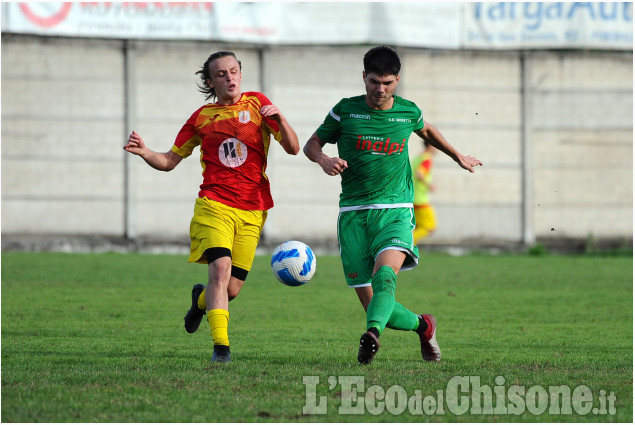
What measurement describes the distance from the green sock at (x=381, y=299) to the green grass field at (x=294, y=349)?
30cm

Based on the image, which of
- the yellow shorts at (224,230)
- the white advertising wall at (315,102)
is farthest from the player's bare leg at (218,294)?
the white advertising wall at (315,102)

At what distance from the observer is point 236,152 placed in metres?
7.21

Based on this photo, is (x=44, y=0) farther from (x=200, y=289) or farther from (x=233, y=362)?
(x=233, y=362)

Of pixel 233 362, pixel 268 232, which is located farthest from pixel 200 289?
pixel 268 232

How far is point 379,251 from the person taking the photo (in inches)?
268

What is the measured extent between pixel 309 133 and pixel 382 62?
48.3 feet

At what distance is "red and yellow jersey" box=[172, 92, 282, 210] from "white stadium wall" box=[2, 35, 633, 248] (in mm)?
13066

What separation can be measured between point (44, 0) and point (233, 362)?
1512 centimetres

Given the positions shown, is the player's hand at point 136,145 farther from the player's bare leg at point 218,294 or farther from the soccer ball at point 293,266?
the soccer ball at point 293,266

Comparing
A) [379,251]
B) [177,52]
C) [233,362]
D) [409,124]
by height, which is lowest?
[233,362]

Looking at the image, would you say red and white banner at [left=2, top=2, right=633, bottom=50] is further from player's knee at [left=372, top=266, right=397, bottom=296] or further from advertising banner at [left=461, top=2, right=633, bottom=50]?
player's knee at [left=372, top=266, right=397, bottom=296]

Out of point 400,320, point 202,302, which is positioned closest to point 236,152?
point 202,302

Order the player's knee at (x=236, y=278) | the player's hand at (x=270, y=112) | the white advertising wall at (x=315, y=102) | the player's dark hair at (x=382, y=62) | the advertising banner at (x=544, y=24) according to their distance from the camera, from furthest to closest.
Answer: the advertising banner at (x=544, y=24) < the white advertising wall at (x=315, y=102) < the player's knee at (x=236, y=278) < the player's hand at (x=270, y=112) < the player's dark hair at (x=382, y=62)

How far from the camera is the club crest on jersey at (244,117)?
23.7 ft
